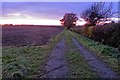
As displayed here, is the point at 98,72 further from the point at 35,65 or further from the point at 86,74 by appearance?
the point at 35,65

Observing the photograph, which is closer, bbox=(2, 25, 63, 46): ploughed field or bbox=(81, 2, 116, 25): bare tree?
bbox=(2, 25, 63, 46): ploughed field

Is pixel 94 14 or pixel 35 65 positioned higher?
pixel 94 14

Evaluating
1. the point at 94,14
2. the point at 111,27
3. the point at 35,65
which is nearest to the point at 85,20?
the point at 94,14

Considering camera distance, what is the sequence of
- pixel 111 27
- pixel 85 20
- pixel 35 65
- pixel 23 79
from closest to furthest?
pixel 23 79
pixel 35 65
pixel 111 27
pixel 85 20

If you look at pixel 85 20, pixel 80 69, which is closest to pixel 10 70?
pixel 80 69

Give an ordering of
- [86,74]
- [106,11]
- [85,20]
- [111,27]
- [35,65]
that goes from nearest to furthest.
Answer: [86,74], [35,65], [111,27], [106,11], [85,20]

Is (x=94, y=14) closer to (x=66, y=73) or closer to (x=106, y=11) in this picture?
(x=106, y=11)

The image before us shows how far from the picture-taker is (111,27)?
20.2 metres

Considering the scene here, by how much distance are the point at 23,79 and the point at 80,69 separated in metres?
2.65

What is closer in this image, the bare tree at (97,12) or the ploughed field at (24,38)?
the ploughed field at (24,38)

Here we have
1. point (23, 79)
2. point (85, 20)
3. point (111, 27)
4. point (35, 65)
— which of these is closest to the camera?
point (23, 79)

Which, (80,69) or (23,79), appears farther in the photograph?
(80,69)

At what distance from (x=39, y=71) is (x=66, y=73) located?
105cm

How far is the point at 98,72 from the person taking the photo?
9.45 m
